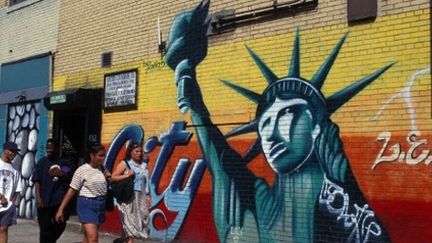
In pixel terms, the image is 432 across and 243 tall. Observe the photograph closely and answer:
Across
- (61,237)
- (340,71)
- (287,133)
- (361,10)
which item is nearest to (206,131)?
(287,133)

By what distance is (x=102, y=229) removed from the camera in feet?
39.6

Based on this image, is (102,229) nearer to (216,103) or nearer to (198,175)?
(198,175)

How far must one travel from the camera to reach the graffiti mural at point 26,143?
46.8 ft

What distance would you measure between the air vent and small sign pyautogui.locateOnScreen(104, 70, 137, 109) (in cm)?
24

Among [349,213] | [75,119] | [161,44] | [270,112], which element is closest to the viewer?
[349,213]

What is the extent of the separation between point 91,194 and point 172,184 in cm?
305

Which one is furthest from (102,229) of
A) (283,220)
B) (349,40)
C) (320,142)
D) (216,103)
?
(349,40)

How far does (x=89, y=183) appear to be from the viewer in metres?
7.71

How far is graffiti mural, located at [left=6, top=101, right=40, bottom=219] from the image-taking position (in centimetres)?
1425

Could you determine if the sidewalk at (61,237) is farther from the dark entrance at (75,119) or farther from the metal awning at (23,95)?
the metal awning at (23,95)

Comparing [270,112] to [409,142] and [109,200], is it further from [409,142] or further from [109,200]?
[109,200]

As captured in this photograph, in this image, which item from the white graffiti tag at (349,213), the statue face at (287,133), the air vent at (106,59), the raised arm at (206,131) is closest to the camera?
the white graffiti tag at (349,213)
